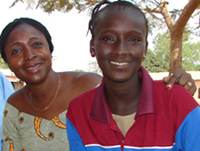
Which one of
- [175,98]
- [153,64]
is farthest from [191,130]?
[153,64]

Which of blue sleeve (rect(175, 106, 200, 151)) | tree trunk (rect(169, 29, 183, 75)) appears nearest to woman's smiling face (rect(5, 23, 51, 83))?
blue sleeve (rect(175, 106, 200, 151))

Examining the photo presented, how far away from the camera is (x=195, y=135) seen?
116 centimetres

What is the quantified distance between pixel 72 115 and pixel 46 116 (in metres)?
0.65

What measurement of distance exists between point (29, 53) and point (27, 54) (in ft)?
0.06

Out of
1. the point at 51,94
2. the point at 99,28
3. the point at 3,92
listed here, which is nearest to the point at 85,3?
the point at 3,92

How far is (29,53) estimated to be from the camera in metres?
1.93

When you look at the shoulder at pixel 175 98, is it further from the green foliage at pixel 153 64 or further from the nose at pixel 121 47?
the green foliage at pixel 153 64

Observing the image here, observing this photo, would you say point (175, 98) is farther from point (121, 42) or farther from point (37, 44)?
point (37, 44)

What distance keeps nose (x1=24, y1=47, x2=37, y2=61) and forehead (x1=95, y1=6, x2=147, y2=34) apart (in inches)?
30.5

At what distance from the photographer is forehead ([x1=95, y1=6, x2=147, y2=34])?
53.6 inches

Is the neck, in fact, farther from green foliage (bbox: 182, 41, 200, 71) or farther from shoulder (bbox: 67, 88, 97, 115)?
green foliage (bbox: 182, 41, 200, 71)

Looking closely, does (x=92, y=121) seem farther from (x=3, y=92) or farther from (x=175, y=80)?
(x=3, y=92)

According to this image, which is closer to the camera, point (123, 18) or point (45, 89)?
point (123, 18)

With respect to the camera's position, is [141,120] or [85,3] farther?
[85,3]
